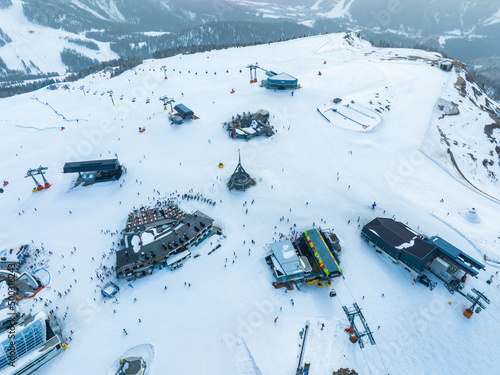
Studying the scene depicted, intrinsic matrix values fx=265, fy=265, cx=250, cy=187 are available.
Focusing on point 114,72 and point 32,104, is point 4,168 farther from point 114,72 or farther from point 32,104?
point 114,72

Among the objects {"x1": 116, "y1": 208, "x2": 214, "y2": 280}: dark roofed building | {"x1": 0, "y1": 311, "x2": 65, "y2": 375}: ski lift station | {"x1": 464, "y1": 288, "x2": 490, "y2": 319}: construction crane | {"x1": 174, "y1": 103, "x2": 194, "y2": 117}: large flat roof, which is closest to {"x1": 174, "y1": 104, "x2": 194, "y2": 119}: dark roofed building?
{"x1": 174, "y1": 103, "x2": 194, "y2": 117}: large flat roof

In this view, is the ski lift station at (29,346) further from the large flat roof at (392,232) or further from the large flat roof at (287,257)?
the large flat roof at (392,232)

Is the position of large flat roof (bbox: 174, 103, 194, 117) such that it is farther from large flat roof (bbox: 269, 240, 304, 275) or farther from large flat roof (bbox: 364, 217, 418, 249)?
large flat roof (bbox: 364, 217, 418, 249)

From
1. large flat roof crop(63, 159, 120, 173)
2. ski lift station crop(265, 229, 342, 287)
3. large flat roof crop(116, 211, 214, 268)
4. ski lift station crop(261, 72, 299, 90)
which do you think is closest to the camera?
ski lift station crop(265, 229, 342, 287)

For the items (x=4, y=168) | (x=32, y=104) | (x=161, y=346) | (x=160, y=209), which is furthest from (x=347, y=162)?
(x=32, y=104)

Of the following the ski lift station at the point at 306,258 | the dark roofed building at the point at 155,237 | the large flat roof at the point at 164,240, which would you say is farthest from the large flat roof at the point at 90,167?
the ski lift station at the point at 306,258

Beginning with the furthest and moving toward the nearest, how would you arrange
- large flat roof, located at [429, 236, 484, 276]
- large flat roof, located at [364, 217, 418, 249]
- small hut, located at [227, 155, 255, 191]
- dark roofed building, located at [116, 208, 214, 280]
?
small hut, located at [227, 155, 255, 191]
large flat roof, located at [364, 217, 418, 249]
dark roofed building, located at [116, 208, 214, 280]
large flat roof, located at [429, 236, 484, 276]

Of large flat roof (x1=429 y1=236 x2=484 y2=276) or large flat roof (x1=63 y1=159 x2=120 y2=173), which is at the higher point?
large flat roof (x1=429 y1=236 x2=484 y2=276)

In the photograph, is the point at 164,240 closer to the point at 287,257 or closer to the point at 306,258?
the point at 287,257
